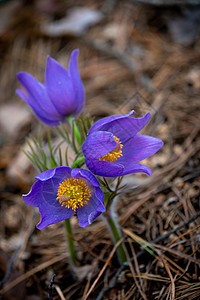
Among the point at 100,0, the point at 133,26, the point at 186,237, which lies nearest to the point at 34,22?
the point at 100,0

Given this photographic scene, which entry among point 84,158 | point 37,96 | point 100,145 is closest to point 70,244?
point 84,158

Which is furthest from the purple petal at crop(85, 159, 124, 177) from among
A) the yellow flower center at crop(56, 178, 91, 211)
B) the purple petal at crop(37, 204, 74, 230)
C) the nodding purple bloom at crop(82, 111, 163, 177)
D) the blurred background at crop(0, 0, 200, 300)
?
the blurred background at crop(0, 0, 200, 300)

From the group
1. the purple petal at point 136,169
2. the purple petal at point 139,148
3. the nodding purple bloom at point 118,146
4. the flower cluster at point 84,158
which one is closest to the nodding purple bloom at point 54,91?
the flower cluster at point 84,158

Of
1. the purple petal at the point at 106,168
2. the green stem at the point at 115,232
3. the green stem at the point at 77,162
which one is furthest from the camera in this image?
the green stem at the point at 115,232

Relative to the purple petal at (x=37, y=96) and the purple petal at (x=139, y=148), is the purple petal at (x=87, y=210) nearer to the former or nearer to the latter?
the purple petal at (x=139, y=148)

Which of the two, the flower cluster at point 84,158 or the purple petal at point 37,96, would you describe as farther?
the purple petal at point 37,96

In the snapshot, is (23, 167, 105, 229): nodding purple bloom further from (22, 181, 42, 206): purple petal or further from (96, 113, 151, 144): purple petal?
(96, 113, 151, 144): purple petal

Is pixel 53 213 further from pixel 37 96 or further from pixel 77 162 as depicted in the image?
pixel 37 96
